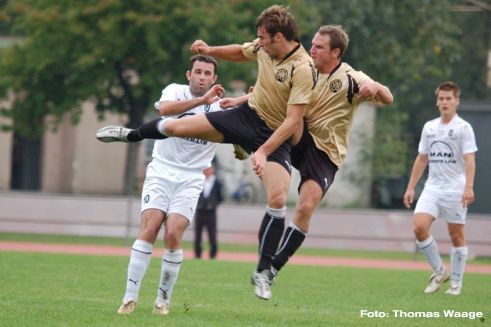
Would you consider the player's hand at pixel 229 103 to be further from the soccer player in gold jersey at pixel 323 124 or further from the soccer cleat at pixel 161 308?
the soccer cleat at pixel 161 308

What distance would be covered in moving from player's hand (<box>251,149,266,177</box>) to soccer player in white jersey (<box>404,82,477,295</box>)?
4.78 metres

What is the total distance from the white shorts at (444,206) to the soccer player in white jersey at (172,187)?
418 centimetres

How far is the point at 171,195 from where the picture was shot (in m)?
10.3

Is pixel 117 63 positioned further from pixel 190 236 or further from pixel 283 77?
pixel 283 77

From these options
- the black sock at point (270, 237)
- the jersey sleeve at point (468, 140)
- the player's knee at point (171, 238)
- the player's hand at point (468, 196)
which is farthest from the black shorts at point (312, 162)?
the jersey sleeve at point (468, 140)

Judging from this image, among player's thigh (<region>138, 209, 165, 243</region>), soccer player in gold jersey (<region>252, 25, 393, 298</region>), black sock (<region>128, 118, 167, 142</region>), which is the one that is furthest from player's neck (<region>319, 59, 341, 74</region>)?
player's thigh (<region>138, 209, 165, 243</region>)

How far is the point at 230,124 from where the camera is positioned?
9758mm

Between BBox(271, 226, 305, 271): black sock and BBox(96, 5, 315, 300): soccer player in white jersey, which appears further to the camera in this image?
BBox(271, 226, 305, 271): black sock

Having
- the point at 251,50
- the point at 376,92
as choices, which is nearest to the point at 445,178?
the point at 376,92

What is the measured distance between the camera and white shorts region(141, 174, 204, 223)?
10.2 m

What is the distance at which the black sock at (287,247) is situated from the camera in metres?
9.90

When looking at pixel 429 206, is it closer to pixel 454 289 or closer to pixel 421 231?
pixel 421 231

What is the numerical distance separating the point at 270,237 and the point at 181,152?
1256 mm

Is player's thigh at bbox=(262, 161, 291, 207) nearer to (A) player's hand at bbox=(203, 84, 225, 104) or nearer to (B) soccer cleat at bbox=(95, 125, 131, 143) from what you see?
(A) player's hand at bbox=(203, 84, 225, 104)
